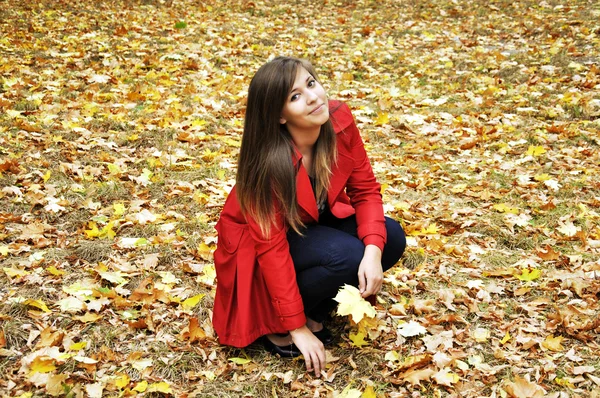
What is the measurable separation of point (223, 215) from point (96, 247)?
1.18m

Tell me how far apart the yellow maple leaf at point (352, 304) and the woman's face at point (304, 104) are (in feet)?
2.36

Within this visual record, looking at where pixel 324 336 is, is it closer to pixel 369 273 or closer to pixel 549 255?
pixel 369 273

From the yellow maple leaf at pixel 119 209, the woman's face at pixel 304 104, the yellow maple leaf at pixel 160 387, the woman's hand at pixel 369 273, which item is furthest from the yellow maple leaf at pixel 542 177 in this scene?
the yellow maple leaf at pixel 160 387

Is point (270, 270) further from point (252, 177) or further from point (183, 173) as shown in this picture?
point (183, 173)

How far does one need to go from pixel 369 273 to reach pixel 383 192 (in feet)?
6.11

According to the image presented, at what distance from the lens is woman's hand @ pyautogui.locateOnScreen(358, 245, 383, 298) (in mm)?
2334

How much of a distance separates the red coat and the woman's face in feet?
0.68

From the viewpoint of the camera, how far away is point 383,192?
4.13 m

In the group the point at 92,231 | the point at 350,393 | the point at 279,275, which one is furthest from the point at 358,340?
the point at 92,231

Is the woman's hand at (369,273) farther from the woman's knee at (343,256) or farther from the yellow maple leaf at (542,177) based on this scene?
the yellow maple leaf at (542,177)

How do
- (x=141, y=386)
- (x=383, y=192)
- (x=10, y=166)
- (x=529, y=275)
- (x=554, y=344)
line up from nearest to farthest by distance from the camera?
1. (x=141, y=386)
2. (x=554, y=344)
3. (x=529, y=275)
4. (x=10, y=166)
5. (x=383, y=192)

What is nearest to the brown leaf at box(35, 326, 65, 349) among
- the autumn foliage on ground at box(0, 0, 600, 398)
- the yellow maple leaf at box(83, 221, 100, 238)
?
the autumn foliage on ground at box(0, 0, 600, 398)

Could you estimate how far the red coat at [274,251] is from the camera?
229 cm

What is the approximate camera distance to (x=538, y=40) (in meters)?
7.54
